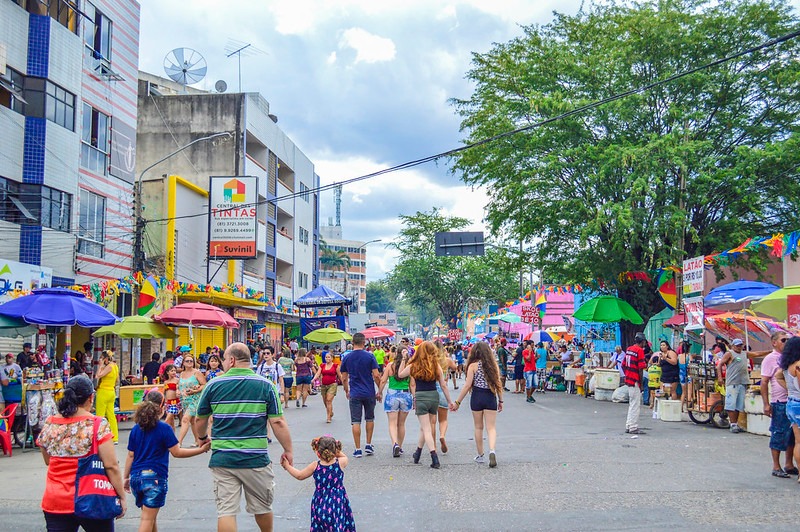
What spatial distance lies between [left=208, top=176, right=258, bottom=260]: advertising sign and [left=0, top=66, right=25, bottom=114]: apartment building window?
11386 millimetres

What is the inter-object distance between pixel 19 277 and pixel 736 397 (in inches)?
636

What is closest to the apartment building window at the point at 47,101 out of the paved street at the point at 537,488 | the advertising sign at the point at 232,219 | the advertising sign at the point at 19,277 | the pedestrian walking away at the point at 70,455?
the advertising sign at the point at 19,277

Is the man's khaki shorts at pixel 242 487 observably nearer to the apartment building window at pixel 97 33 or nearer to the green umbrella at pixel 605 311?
the green umbrella at pixel 605 311

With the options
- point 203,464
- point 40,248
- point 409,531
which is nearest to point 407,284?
point 40,248

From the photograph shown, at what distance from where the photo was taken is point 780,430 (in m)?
9.82

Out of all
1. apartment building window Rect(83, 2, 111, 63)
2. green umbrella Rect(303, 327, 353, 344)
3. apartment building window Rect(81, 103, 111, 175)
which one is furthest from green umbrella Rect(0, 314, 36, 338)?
green umbrella Rect(303, 327, 353, 344)

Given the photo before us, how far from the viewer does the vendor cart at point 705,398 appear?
15.7 m

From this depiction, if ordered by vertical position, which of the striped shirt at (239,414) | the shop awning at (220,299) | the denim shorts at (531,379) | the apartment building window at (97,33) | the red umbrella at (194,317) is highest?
the apartment building window at (97,33)

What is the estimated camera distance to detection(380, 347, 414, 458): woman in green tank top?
38.1 ft

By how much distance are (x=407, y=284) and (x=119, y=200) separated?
38.8m

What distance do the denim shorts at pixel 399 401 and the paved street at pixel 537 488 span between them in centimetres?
80

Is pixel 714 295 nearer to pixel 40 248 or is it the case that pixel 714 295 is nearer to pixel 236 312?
pixel 40 248

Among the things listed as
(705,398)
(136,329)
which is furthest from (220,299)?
(705,398)

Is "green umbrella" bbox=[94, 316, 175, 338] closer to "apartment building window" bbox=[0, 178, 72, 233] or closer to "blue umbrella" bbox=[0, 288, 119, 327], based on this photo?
"blue umbrella" bbox=[0, 288, 119, 327]
